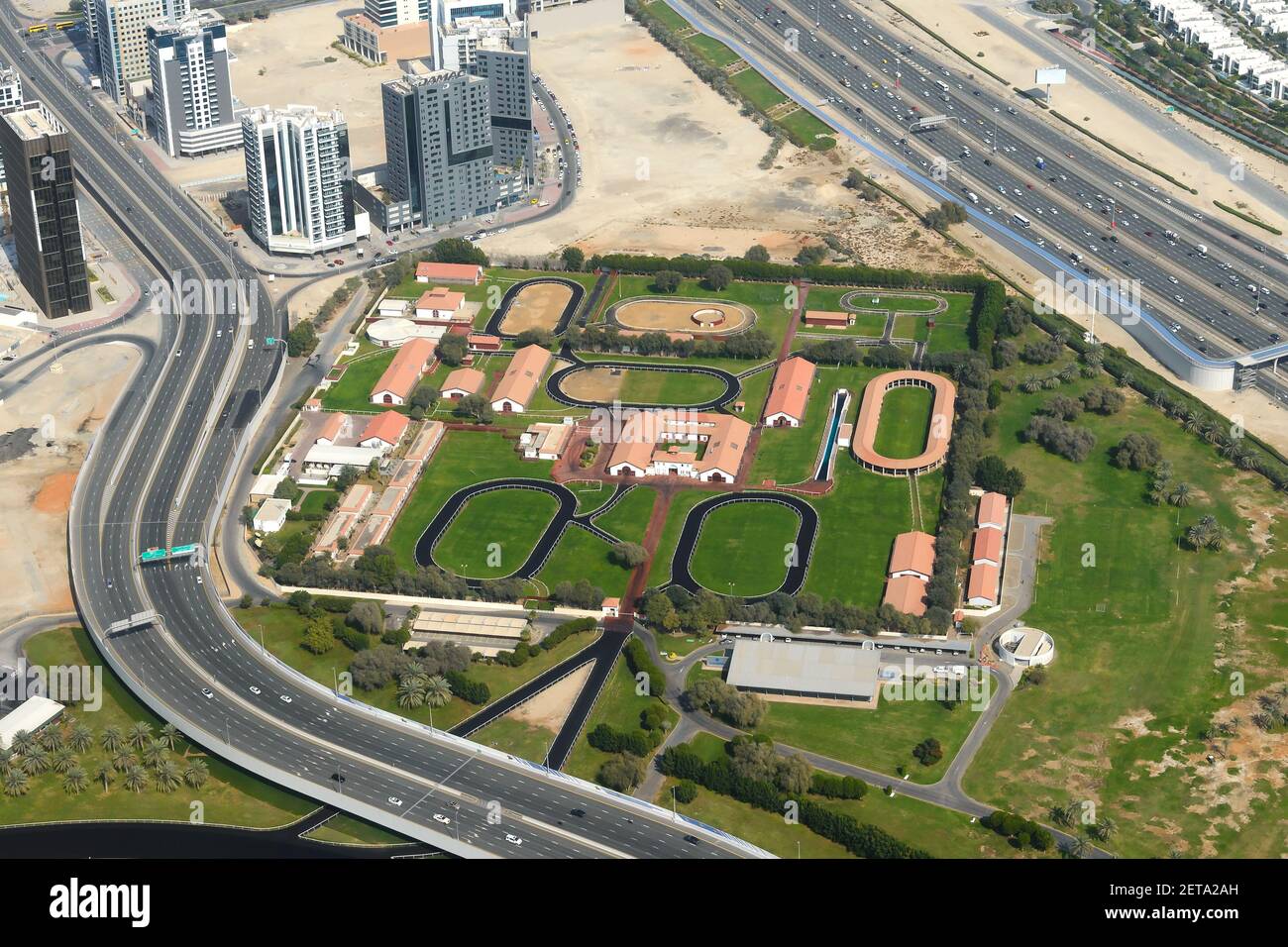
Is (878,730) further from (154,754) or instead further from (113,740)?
(113,740)

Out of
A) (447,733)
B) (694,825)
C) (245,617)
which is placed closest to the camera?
(694,825)

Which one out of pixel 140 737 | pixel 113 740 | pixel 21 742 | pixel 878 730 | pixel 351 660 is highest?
pixel 878 730

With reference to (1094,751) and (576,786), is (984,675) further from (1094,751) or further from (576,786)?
(576,786)

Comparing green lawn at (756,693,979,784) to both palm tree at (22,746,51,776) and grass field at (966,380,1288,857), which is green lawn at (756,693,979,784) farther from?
palm tree at (22,746,51,776)

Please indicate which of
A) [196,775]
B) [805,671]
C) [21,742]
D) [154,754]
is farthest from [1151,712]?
[21,742]

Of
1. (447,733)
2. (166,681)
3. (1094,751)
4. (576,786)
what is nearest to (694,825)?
(576,786)

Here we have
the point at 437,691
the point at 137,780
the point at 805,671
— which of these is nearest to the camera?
the point at 137,780
